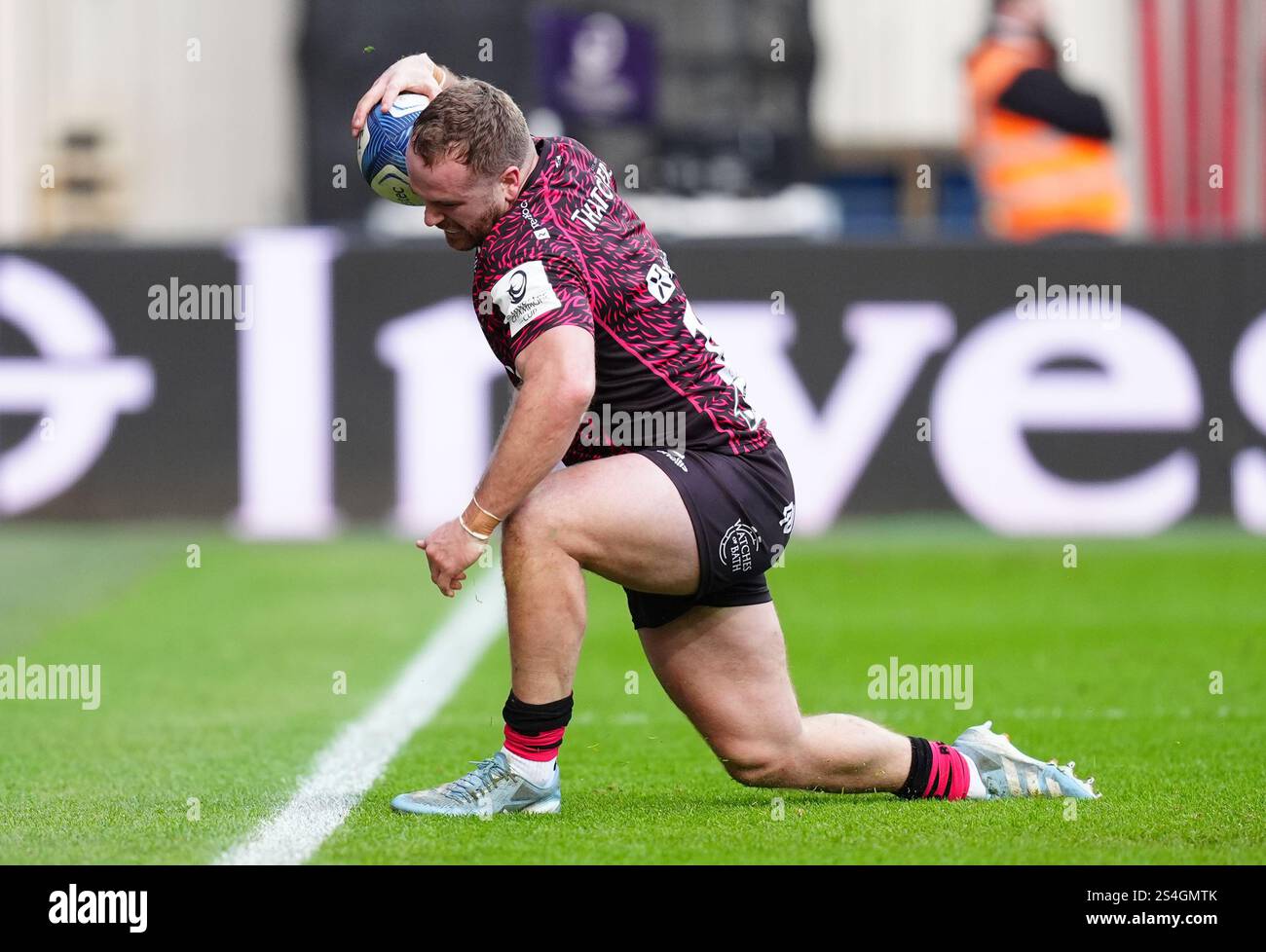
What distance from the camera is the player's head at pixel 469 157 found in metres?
4.96

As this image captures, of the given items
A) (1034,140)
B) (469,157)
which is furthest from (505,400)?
(469,157)

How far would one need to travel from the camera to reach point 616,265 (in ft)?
16.8

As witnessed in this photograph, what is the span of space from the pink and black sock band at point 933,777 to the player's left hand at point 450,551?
1417 millimetres

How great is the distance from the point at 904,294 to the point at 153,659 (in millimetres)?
5465

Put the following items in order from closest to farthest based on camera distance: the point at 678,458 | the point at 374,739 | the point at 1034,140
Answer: the point at 678,458, the point at 374,739, the point at 1034,140

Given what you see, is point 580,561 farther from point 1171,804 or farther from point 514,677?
point 1171,804

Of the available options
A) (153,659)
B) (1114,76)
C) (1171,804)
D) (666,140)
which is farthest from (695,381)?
(1114,76)

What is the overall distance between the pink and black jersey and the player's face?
42 mm

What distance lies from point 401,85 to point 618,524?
1334mm

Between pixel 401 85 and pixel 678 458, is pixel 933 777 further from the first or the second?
pixel 401 85

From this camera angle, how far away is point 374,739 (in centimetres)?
673

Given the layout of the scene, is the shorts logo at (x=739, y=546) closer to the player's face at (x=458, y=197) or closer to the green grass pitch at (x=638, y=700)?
the green grass pitch at (x=638, y=700)

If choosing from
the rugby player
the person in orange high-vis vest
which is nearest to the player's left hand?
the rugby player

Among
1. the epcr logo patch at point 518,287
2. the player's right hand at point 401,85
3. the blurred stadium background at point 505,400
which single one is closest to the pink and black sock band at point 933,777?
the blurred stadium background at point 505,400
